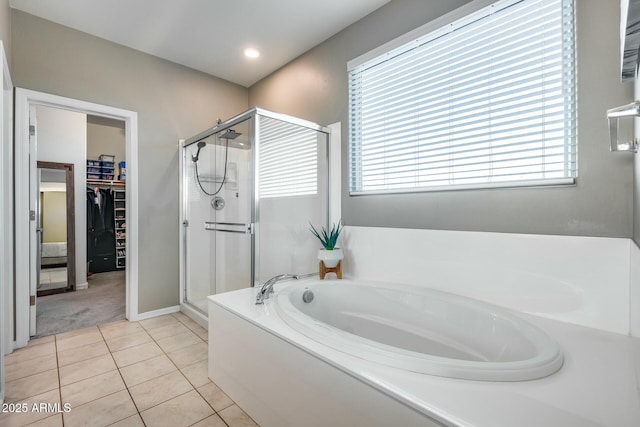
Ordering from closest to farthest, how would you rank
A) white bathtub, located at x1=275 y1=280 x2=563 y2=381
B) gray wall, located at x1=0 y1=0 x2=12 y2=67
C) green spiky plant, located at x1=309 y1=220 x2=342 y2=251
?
1. white bathtub, located at x1=275 y1=280 x2=563 y2=381
2. gray wall, located at x1=0 y1=0 x2=12 y2=67
3. green spiky plant, located at x1=309 y1=220 x2=342 y2=251

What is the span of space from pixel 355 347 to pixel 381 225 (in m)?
1.25

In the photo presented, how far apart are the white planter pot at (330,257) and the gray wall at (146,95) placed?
1746mm

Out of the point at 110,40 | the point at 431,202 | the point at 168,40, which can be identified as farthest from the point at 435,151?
the point at 110,40

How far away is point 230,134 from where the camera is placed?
2.35 m

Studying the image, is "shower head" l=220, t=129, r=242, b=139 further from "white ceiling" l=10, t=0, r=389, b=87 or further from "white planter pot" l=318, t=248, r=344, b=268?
"white planter pot" l=318, t=248, r=344, b=268

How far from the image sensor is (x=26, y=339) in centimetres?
222

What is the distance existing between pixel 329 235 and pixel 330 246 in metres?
0.22

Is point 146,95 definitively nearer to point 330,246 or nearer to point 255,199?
A: point 255,199

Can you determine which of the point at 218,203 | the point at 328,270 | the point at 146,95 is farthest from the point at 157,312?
the point at 146,95

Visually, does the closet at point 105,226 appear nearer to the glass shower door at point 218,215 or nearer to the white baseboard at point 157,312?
→ the white baseboard at point 157,312

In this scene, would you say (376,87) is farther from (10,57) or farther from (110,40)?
(10,57)

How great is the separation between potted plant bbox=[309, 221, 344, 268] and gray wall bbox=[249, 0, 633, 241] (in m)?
0.16

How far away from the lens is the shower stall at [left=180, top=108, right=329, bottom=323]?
6.93ft

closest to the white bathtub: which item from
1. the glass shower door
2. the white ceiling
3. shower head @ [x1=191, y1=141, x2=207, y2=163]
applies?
the glass shower door
